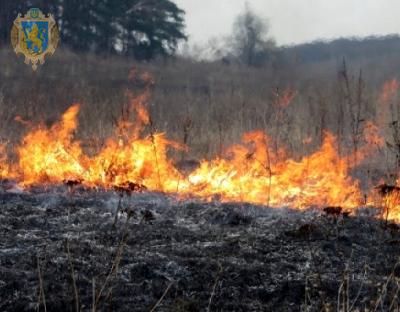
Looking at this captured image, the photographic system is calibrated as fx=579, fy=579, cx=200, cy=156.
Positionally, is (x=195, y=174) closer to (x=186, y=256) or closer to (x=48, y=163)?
(x=48, y=163)

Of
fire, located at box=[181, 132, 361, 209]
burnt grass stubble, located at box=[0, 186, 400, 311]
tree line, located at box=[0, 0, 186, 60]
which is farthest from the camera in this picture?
tree line, located at box=[0, 0, 186, 60]

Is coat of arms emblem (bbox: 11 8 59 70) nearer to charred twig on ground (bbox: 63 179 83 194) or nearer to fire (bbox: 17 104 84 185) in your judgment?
fire (bbox: 17 104 84 185)

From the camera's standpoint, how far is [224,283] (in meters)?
4.31

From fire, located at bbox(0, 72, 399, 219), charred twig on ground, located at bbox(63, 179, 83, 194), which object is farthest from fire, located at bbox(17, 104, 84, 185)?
charred twig on ground, located at bbox(63, 179, 83, 194)

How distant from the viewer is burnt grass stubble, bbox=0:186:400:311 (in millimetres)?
3988

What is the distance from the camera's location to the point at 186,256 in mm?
4875

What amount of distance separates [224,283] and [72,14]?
94.8 ft

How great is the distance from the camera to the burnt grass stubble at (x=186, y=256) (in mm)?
3988

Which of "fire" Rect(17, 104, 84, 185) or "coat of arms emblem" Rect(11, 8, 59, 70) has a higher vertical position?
"coat of arms emblem" Rect(11, 8, 59, 70)

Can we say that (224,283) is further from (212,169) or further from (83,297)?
(212,169)

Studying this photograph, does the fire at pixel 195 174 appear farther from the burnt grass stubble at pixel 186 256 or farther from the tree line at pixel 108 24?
the tree line at pixel 108 24

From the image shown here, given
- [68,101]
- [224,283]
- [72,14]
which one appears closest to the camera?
[224,283]

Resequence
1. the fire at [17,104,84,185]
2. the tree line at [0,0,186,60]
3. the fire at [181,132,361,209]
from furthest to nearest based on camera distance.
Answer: the tree line at [0,0,186,60]
the fire at [17,104,84,185]
the fire at [181,132,361,209]

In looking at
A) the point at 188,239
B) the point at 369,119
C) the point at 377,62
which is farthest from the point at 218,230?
the point at 377,62
